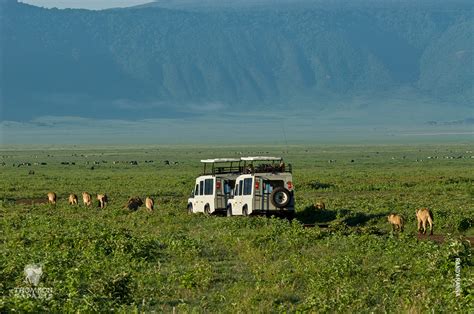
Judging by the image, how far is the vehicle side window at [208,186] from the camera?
3622 cm

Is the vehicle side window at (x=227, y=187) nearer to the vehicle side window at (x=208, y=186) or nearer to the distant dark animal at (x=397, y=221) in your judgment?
the vehicle side window at (x=208, y=186)

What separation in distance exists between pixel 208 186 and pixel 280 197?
14.0 ft

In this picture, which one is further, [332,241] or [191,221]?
[191,221]

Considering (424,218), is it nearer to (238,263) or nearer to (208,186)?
(238,263)

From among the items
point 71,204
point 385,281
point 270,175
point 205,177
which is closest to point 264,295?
point 385,281

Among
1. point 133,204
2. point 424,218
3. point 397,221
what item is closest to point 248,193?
point 397,221

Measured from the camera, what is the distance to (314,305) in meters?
16.6

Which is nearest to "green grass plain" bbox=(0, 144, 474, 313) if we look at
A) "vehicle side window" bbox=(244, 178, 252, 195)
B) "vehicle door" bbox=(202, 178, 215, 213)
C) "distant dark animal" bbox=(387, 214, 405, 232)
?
"distant dark animal" bbox=(387, 214, 405, 232)

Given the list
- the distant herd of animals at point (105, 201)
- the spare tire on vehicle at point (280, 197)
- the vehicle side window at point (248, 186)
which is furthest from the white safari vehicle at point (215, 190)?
the spare tire on vehicle at point (280, 197)

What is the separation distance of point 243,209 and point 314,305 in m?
17.2

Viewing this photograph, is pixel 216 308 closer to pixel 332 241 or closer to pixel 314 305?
pixel 314 305

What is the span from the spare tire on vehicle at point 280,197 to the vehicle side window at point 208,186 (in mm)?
3839

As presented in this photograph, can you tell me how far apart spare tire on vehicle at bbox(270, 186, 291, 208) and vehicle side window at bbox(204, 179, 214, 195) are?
3839 mm

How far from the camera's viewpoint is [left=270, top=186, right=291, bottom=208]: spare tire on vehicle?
3284 cm
